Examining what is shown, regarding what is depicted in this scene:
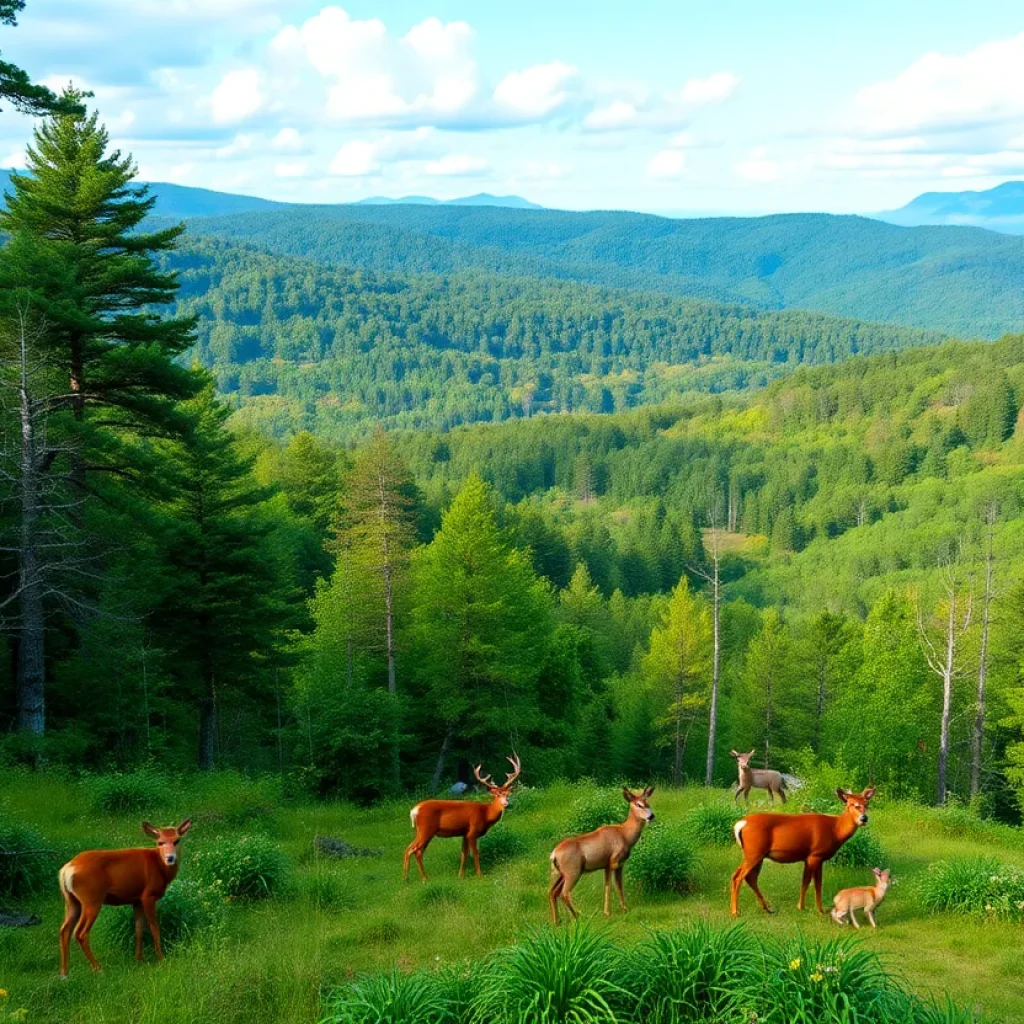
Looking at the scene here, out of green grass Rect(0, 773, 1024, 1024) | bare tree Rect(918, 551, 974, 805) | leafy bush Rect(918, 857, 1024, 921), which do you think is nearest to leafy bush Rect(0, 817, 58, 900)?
green grass Rect(0, 773, 1024, 1024)

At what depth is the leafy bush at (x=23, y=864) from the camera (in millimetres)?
12203

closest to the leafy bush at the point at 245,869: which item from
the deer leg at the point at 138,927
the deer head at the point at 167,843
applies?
the deer leg at the point at 138,927

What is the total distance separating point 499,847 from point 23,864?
6750mm

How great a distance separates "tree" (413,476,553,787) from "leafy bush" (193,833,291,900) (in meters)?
17.8

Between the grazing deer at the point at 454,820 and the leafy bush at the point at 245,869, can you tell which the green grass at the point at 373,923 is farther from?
the grazing deer at the point at 454,820

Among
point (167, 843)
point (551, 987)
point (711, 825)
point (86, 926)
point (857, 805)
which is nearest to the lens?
point (551, 987)

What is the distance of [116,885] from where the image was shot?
9703 millimetres

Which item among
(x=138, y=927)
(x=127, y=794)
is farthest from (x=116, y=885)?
(x=127, y=794)

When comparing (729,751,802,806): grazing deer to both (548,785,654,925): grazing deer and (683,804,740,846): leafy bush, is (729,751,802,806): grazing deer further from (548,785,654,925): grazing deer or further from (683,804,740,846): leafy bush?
(548,785,654,925): grazing deer

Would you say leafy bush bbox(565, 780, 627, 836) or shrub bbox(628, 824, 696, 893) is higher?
shrub bbox(628, 824, 696, 893)

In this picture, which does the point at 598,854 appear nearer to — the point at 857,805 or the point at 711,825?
the point at 857,805

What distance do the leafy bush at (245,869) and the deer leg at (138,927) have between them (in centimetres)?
205

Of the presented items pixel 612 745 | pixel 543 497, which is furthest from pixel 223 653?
pixel 543 497

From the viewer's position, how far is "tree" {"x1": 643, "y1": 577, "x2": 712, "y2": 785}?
1866 inches
